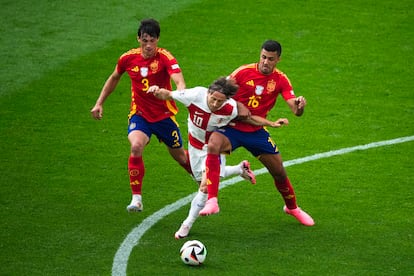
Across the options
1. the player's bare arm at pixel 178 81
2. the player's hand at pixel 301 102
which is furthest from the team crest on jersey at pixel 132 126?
the player's hand at pixel 301 102

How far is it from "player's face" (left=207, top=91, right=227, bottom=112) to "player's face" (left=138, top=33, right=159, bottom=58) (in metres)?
1.30

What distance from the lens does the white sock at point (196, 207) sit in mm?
9961

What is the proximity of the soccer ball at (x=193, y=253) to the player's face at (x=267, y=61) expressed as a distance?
7.00ft

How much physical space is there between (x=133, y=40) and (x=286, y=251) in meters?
7.56

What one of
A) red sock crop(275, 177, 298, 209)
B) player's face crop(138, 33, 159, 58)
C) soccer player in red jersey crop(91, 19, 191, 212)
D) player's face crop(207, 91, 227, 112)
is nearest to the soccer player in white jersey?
player's face crop(207, 91, 227, 112)

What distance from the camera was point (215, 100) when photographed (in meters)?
9.70

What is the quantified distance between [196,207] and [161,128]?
1.35 meters

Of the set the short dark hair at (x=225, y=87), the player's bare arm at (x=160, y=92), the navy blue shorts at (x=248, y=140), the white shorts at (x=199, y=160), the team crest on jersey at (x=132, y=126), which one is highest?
the short dark hair at (x=225, y=87)

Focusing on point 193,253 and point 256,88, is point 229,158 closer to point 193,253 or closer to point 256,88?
point 256,88

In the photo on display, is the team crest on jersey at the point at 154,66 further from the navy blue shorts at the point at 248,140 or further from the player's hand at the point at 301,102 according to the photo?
the player's hand at the point at 301,102

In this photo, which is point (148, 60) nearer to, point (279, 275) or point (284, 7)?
point (279, 275)

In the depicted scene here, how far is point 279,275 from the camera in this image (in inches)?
358

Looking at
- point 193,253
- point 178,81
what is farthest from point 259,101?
point 193,253

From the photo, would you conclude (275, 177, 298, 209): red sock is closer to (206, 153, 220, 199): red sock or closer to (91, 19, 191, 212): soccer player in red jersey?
(206, 153, 220, 199): red sock
